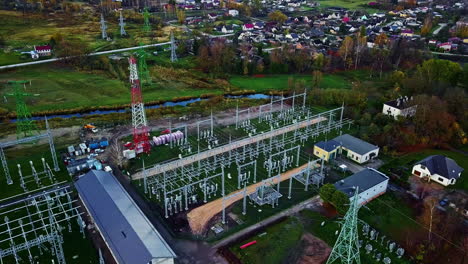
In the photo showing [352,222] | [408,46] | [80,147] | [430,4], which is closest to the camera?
[352,222]

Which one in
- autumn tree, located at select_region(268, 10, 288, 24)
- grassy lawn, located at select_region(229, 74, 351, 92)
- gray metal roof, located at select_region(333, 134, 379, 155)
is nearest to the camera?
gray metal roof, located at select_region(333, 134, 379, 155)

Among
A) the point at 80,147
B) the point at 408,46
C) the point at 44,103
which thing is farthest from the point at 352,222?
the point at 408,46

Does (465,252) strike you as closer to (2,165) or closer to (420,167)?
(420,167)

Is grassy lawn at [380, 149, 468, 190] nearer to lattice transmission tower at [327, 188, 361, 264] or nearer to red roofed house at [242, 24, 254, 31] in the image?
lattice transmission tower at [327, 188, 361, 264]

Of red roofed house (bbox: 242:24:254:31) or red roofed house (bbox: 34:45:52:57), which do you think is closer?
red roofed house (bbox: 34:45:52:57)

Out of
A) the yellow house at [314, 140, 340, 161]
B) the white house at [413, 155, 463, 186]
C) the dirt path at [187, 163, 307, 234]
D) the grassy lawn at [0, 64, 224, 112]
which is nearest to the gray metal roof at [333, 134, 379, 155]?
the yellow house at [314, 140, 340, 161]

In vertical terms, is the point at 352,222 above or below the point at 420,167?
above

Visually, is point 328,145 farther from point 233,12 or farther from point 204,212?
point 233,12
